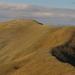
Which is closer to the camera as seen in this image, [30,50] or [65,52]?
[65,52]

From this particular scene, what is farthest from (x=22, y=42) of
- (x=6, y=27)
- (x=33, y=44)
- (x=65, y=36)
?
(x=6, y=27)

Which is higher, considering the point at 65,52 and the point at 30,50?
the point at 65,52

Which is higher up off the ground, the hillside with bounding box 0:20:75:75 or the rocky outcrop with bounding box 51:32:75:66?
the rocky outcrop with bounding box 51:32:75:66

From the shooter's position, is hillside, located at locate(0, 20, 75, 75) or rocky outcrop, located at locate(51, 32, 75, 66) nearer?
hillside, located at locate(0, 20, 75, 75)

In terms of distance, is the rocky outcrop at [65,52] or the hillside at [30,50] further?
the rocky outcrop at [65,52]
